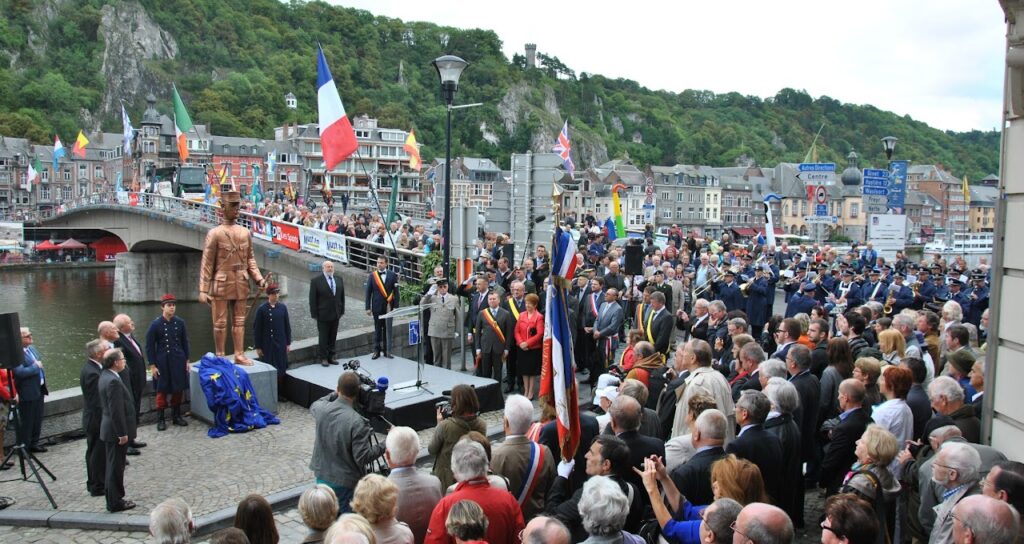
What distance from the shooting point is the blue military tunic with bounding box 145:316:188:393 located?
36.1ft

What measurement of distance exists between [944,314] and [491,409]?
635 centimetres

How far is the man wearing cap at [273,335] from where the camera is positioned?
487 inches

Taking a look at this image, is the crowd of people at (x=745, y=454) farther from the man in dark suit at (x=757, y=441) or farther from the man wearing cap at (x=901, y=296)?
the man wearing cap at (x=901, y=296)

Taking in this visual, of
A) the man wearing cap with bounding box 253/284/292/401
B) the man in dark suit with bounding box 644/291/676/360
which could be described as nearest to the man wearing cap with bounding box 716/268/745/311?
the man in dark suit with bounding box 644/291/676/360

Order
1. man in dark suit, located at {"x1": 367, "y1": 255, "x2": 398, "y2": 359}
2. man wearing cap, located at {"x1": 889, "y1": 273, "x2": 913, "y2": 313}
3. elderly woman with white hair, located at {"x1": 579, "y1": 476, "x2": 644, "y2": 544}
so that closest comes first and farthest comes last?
elderly woman with white hair, located at {"x1": 579, "y1": 476, "x2": 644, "y2": 544}, man in dark suit, located at {"x1": 367, "y1": 255, "x2": 398, "y2": 359}, man wearing cap, located at {"x1": 889, "y1": 273, "x2": 913, "y2": 313}

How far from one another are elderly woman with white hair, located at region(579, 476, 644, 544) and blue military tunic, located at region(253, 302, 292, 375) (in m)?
8.97

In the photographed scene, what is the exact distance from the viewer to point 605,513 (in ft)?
14.1

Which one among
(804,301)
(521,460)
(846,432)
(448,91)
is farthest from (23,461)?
(804,301)

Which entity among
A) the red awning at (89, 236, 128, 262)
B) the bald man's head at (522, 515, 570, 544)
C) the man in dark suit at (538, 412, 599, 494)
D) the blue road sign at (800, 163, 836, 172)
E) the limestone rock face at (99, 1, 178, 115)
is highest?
the limestone rock face at (99, 1, 178, 115)

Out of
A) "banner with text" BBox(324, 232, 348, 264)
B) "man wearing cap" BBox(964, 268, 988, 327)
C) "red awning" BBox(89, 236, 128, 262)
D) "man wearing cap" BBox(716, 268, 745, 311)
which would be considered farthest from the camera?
"red awning" BBox(89, 236, 128, 262)

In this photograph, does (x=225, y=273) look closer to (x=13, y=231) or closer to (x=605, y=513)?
(x=605, y=513)

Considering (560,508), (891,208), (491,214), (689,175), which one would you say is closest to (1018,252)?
(560,508)

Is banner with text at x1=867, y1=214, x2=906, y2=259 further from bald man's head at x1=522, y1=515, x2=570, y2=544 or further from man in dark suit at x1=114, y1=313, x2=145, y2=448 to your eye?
bald man's head at x1=522, y1=515, x2=570, y2=544

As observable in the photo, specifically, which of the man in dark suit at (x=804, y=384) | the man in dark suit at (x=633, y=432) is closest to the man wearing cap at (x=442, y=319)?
the man in dark suit at (x=804, y=384)
